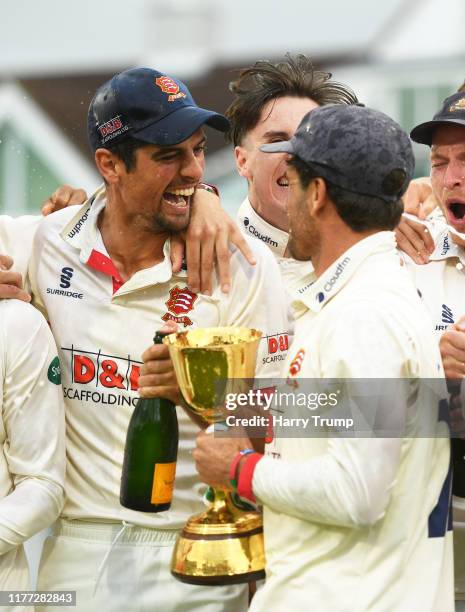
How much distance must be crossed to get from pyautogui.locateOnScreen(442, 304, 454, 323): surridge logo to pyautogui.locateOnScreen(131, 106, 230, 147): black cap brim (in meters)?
0.79

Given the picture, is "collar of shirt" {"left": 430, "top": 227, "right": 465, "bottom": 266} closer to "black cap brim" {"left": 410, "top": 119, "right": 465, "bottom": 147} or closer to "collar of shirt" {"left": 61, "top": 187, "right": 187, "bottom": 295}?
"black cap brim" {"left": 410, "top": 119, "right": 465, "bottom": 147}

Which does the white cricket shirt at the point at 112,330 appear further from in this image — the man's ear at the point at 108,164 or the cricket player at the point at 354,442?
the cricket player at the point at 354,442

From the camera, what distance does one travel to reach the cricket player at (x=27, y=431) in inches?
95.2

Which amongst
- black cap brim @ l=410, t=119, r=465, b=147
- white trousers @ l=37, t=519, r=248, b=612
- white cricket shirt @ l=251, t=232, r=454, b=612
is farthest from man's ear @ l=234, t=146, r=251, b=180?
white cricket shirt @ l=251, t=232, r=454, b=612

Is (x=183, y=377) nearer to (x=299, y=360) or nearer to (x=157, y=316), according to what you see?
(x=299, y=360)

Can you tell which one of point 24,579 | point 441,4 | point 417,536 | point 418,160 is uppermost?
point 441,4

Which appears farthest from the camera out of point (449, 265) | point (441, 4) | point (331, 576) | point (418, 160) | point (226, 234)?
point (418, 160)

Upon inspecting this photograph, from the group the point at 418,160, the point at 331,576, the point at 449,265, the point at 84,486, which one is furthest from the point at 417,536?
the point at 418,160

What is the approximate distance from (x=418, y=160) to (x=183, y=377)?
3097 millimetres

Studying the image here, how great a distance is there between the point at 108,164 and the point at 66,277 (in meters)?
0.31

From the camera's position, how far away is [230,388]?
216cm

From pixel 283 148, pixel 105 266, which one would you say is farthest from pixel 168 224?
pixel 283 148

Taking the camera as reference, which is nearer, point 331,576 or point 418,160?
point 331,576

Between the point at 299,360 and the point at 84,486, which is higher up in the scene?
the point at 299,360
